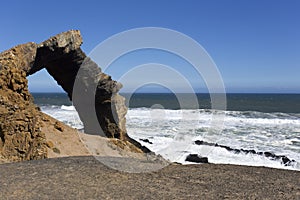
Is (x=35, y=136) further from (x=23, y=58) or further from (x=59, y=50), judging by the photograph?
(x=59, y=50)

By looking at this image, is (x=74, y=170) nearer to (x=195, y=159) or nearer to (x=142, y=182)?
(x=142, y=182)

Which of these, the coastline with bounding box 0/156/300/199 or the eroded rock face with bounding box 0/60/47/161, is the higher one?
the eroded rock face with bounding box 0/60/47/161

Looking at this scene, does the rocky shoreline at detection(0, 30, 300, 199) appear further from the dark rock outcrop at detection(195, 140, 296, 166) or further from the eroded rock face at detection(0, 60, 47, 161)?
the dark rock outcrop at detection(195, 140, 296, 166)

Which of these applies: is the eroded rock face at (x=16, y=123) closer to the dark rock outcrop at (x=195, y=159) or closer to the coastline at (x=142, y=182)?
the coastline at (x=142, y=182)

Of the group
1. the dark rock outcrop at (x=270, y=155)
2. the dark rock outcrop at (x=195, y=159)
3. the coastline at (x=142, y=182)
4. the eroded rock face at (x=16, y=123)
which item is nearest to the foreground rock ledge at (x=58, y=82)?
the eroded rock face at (x=16, y=123)

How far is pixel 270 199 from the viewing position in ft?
19.8

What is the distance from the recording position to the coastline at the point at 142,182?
621 cm

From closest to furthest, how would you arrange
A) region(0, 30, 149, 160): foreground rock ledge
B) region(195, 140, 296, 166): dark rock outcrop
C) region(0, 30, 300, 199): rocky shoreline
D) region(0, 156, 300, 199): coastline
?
region(0, 156, 300, 199): coastline
region(0, 30, 300, 199): rocky shoreline
region(0, 30, 149, 160): foreground rock ledge
region(195, 140, 296, 166): dark rock outcrop

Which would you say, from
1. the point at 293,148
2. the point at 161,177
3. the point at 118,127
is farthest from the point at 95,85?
the point at 293,148

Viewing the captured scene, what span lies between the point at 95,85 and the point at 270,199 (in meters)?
13.2

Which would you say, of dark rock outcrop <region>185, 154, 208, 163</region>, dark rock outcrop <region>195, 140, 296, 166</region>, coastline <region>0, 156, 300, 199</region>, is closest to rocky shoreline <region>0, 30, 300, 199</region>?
coastline <region>0, 156, 300, 199</region>

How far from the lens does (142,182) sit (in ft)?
23.0

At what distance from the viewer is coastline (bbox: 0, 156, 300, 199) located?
20.4ft

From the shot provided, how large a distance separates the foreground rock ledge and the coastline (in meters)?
2.57
